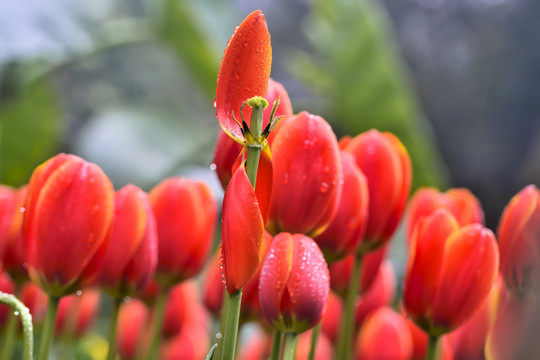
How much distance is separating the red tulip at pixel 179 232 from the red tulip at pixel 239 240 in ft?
0.41

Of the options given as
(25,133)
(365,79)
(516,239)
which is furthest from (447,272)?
(25,133)

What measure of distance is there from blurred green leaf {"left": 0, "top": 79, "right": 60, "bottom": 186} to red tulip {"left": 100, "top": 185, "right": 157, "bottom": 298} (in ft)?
3.03

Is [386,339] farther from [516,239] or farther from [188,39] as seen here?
Result: [188,39]

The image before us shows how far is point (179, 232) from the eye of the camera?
1.10 ft

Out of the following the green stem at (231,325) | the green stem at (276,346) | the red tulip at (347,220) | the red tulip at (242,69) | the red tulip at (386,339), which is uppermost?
the red tulip at (242,69)

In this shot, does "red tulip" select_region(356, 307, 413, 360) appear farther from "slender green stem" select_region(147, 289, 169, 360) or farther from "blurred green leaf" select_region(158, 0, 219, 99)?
"blurred green leaf" select_region(158, 0, 219, 99)

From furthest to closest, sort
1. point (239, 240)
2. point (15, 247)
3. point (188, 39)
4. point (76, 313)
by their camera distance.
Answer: point (188, 39) → point (76, 313) → point (15, 247) → point (239, 240)

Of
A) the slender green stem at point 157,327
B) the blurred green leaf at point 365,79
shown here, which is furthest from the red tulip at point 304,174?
the blurred green leaf at point 365,79

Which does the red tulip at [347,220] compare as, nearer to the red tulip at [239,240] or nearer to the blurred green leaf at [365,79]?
the red tulip at [239,240]

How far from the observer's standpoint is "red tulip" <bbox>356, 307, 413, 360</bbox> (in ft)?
1.28

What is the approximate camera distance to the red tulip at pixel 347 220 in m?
0.28

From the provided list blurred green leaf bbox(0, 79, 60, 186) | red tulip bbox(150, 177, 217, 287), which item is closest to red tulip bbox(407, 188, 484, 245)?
red tulip bbox(150, 177, 217, 287)

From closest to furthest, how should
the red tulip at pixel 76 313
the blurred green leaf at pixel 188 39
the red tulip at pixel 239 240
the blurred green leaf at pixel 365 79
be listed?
the red tulip at pixel 239 240, the red tulip at pixel 76 313, the blurred green leaf at pixel 365 79, the blurred green leaf at pixel 188 39

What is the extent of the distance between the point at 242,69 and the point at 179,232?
0.14 meters
